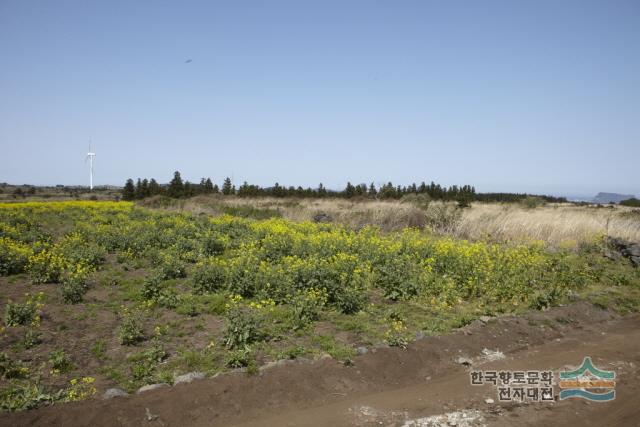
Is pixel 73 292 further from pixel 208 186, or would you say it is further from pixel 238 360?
pixel 208 186

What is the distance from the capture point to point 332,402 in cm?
568

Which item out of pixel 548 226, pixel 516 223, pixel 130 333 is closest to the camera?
pixel 130 333

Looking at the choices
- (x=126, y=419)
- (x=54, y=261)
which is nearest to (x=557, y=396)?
(x=126, y=419)

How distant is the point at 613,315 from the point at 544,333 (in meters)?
2.90

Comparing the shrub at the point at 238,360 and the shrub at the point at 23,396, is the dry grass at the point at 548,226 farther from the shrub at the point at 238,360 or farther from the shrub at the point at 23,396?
the shrub at the point at 23,396

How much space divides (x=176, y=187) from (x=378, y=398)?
45.5 metres

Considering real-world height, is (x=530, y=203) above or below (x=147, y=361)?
above

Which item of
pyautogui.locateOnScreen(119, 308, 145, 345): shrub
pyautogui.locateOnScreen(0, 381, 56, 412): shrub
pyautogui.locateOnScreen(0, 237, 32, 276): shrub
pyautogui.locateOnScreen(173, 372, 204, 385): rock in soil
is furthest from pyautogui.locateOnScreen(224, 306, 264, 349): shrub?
pyautogui.locateOnScreen(0, 237, 32, 276): shrub

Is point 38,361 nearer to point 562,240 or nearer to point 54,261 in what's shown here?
point 54,261

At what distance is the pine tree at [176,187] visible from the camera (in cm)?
4666

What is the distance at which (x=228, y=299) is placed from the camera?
9648 millimetres

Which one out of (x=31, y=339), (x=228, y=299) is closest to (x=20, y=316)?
(x=31, y=339)

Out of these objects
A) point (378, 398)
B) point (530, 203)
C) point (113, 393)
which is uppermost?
point (530, 203)

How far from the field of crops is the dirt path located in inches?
14.8
